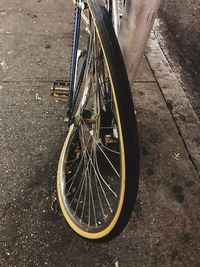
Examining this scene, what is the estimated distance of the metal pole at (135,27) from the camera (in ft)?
6.19

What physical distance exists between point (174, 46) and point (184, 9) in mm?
857

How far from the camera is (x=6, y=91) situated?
3000 millimetres

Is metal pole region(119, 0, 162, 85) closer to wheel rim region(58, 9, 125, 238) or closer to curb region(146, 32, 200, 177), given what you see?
wheel rim region(58, 9, 125, 238)

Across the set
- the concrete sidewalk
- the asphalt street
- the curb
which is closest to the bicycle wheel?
the concrete sidewalk

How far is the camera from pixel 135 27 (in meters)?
2.00

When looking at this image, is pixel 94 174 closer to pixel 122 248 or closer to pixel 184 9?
pixel 122 248

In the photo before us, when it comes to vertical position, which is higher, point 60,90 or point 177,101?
point 60,90

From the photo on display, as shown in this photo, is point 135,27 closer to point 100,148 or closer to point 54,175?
point 100,148

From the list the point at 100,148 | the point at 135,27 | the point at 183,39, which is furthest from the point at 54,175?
the point at 183,39

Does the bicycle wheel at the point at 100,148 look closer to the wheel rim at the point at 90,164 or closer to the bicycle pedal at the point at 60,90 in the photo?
the wheel rim at the point at 90,164

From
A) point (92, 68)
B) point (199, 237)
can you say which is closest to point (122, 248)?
point (199, 237)

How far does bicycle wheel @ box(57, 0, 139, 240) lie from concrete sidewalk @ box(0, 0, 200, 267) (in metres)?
0.16

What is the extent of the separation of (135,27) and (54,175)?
1.14 meters

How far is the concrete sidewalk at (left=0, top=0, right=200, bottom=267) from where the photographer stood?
211 cm
